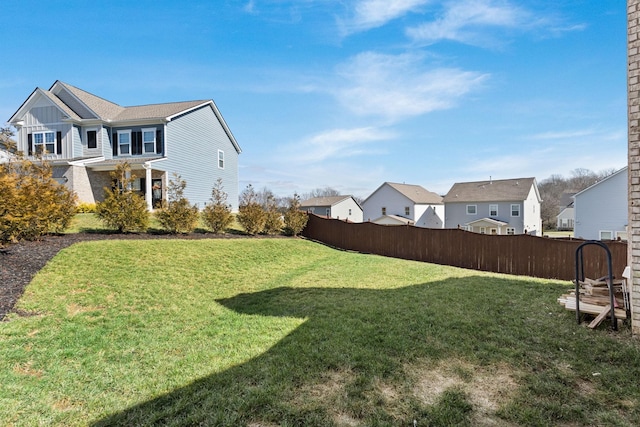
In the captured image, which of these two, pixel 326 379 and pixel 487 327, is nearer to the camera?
pixel 326 379

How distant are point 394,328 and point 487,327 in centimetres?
135

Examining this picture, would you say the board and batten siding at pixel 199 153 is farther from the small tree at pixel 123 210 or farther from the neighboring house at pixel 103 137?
the small tree at pixel 123 210

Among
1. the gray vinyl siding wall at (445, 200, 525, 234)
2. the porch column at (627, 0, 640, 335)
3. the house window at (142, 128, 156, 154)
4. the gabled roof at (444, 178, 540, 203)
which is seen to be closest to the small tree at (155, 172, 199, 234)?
the house window at (142, 128, 156, 154)

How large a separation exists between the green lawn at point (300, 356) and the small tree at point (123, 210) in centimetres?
350

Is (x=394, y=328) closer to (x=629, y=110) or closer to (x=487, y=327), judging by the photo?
(x=487, y=327)

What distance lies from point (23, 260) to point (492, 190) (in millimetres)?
36418

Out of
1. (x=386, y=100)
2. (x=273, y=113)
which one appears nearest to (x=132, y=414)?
(x=386, y=100)

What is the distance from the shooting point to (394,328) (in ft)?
15.3

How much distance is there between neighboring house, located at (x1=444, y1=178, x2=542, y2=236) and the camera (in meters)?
31.9

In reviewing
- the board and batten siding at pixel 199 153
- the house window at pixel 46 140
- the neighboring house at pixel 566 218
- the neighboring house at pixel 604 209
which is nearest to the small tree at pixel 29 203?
the board and batten siding at pixel 199 153

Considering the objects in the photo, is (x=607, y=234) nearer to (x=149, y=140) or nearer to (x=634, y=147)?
(x=634, y=147)

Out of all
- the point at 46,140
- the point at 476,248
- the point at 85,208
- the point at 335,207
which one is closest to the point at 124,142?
the point at 46,140

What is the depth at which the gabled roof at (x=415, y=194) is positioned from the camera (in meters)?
35.4

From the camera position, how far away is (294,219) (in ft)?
51.2
